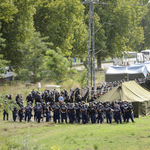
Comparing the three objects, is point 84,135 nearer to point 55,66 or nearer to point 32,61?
point 55,66

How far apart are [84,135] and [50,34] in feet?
87.3

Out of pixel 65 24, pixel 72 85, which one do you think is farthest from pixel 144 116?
pixel 65 24

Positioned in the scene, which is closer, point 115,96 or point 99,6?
point 115,96

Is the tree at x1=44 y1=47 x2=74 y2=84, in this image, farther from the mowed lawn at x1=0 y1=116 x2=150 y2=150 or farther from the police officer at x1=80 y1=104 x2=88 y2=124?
the police officer at x1=80 y1=104 x2=88 y2=124

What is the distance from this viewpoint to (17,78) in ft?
115

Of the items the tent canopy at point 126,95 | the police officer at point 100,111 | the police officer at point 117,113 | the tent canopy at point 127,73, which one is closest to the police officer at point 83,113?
the police officer at point 100,111

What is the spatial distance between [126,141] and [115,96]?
7448mm

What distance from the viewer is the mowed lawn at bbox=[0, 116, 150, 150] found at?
44.7ft

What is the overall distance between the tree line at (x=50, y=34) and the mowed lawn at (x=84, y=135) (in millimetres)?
11375

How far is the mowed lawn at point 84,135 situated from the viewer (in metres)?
13.6

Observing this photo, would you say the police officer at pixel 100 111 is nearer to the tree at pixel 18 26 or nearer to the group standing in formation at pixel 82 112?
the group standing in formation at pixel 82 112

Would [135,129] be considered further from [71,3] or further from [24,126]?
[71,3]

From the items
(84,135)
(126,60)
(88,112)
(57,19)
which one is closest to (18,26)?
(57,19)

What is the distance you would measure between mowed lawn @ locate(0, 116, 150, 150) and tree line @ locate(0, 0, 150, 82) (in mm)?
11375
